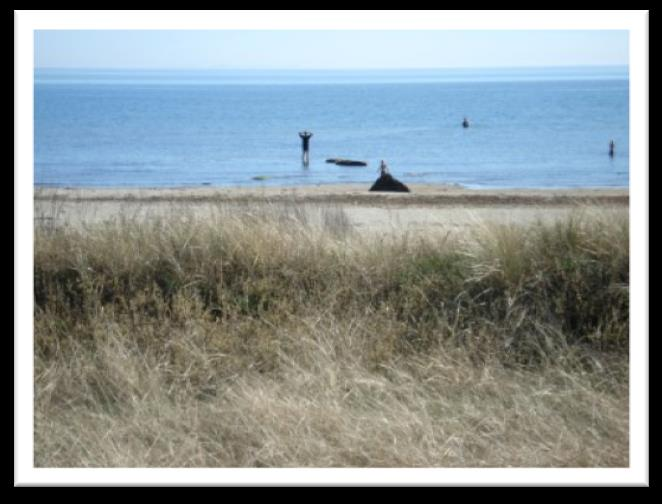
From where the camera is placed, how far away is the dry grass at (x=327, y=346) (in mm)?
5398

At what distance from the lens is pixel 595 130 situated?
1841 inches

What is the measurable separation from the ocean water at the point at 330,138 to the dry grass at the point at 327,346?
5.28 feet

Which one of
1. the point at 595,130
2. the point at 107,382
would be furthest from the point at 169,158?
the point at 107,382

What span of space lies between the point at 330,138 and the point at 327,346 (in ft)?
149

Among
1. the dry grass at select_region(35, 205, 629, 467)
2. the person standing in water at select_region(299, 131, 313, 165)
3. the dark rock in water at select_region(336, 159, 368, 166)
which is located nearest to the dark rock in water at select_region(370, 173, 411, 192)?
the person standing in water at select_region(299, 131, 313, 165)

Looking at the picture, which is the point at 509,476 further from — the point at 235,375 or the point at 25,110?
the point at 25,110

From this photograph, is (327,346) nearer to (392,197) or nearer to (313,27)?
(313,27)

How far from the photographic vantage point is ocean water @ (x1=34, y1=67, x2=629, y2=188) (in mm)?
25375

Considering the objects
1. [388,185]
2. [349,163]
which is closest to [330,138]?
[349,163]

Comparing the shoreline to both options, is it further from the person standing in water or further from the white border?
the white border

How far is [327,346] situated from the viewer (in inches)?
246

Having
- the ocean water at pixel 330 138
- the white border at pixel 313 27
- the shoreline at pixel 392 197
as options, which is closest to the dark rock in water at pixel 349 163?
the ocean water at pixel 330 138

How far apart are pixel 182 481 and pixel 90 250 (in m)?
3.01

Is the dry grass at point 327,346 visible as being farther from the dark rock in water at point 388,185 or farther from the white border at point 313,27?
the dark rock in water at point 388,185
